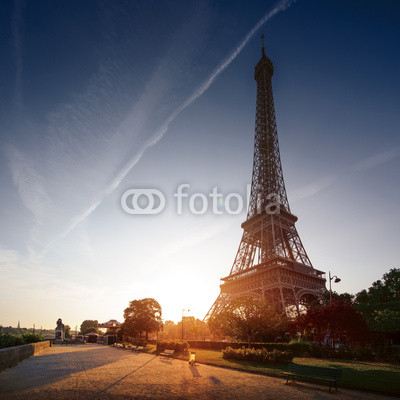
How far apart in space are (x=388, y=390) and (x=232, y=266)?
54365 millimetres

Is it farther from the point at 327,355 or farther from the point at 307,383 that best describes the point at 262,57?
the point at 307,383

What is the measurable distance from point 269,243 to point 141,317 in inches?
1338

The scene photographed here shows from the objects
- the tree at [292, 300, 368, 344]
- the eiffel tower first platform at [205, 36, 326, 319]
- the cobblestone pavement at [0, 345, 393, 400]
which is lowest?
the cobblestone pavement at [0, 345, 393, 400]

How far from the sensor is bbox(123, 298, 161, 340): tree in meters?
51.6

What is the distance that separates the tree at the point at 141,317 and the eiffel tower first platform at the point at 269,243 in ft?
45.5

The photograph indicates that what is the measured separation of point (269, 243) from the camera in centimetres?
6506

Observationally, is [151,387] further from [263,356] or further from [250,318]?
[250,318]

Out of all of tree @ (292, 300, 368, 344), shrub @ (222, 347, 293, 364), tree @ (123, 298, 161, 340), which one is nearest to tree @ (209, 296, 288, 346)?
tree @ (292, 300, 368, 344)

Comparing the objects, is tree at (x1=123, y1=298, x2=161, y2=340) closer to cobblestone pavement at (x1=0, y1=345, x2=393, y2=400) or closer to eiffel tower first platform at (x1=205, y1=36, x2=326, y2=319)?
eiffel tower first platform at (x1=205, y1=36, x2=326, y2=319)

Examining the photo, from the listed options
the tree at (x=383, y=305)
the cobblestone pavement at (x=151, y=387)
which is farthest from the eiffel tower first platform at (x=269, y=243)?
the cobblestone pavement at (x=151, y=387)

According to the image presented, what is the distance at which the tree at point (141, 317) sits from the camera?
5162 centimetres

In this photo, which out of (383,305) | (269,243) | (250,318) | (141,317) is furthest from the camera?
(269,243)

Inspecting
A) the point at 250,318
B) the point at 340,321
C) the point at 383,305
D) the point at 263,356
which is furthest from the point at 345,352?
the point at 383,305

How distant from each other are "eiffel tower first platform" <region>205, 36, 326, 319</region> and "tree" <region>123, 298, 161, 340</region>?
13865 mm
